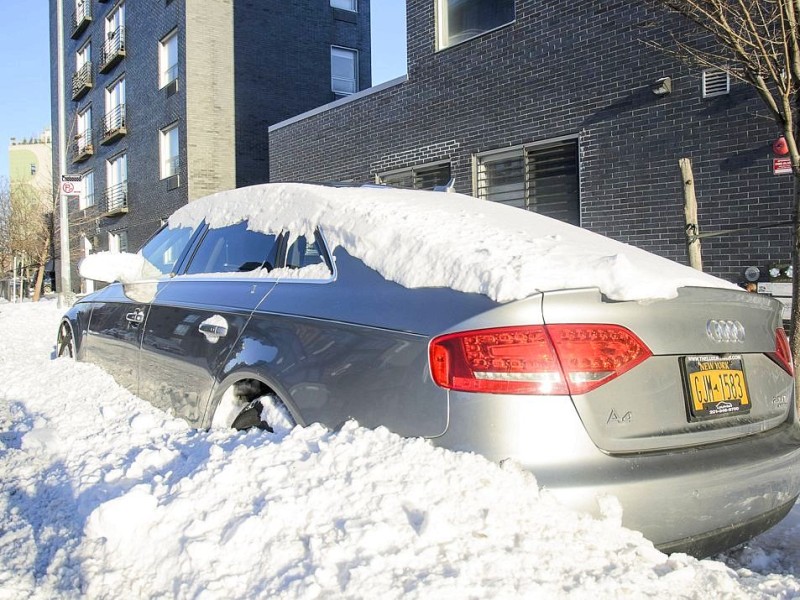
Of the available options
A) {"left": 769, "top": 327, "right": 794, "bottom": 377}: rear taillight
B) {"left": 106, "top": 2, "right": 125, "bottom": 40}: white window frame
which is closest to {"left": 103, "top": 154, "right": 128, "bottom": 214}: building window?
{"left": 106, "top": 2, "right": 125, "bottom": 40}: white window frame

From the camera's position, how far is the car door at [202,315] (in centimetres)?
313

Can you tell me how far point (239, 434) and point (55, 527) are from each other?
80cm

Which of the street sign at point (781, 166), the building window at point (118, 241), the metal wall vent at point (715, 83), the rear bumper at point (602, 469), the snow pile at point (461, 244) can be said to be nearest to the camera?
the rear bumper at point (602, 469)

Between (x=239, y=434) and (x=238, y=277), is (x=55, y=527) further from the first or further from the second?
(x=238, y=277)

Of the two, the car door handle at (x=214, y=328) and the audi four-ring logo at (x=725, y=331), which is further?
the car door handle at (x=214, y=328)

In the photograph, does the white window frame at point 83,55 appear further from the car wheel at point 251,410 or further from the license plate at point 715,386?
the license plate at point 715,386

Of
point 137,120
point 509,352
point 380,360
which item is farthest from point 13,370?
point 137,120

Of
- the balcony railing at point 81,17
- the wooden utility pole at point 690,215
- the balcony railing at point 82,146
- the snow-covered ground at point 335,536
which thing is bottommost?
the snow-covered ground at point 335,536

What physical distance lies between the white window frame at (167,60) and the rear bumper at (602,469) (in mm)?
18735

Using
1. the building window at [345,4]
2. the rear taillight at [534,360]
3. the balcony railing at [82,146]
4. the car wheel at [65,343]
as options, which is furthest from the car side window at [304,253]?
the balcony railing at [82,146]

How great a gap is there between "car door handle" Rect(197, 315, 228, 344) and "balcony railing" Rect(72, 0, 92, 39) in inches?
1004

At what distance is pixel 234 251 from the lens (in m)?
3.55

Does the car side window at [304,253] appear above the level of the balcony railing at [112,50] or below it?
below

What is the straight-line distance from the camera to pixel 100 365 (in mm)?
4676
